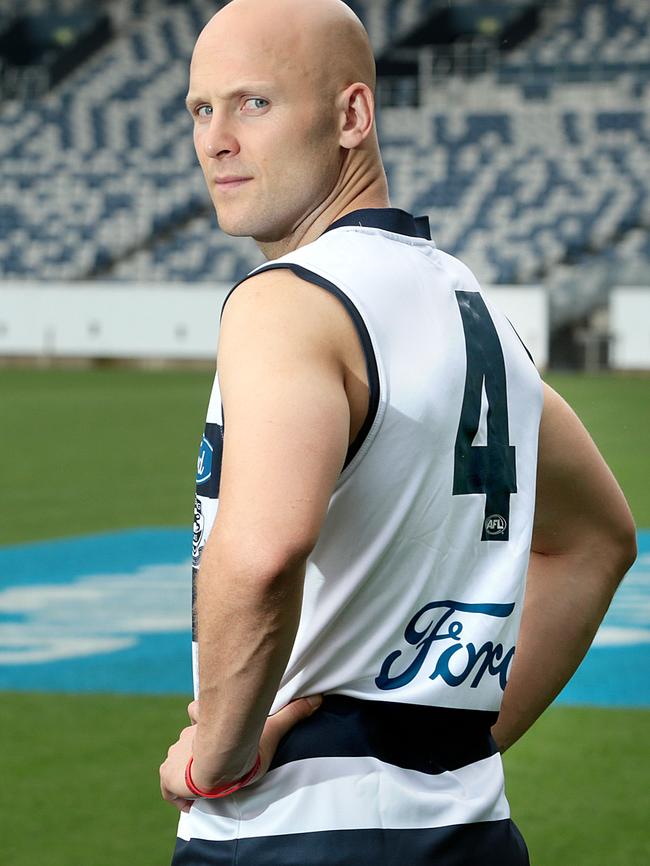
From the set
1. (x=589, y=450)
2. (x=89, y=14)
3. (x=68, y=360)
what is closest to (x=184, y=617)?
(x=589, y=450)

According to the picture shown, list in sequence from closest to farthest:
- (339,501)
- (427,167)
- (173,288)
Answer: (339,501), (173,288), (427,167)

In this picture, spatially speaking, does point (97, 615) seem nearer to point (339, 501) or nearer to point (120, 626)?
point (120, 626)

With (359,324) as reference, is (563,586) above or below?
below

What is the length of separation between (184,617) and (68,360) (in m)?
18.2

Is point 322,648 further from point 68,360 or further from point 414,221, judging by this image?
point 68,360

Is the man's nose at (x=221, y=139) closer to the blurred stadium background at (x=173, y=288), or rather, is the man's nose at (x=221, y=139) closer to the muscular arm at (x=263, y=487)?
the muscular arm at (x=263, y=487)

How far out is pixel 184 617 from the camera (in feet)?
20.2

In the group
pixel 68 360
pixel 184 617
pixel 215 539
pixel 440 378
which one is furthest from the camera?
pixel 68 360

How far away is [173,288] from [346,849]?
72.4ft

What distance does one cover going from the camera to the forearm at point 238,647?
52.2 inches

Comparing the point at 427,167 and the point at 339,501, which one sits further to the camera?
the point at 427,167

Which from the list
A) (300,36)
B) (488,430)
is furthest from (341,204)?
(488,430)

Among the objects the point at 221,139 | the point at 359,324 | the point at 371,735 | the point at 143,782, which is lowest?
the point at 143,782

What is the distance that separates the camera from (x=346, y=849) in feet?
4.75
